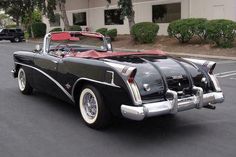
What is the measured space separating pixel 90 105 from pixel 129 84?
109 centimetres

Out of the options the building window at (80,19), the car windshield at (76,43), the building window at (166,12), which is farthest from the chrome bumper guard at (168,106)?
the building window at (80,19)

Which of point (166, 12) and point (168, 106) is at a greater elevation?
point (166, 12)

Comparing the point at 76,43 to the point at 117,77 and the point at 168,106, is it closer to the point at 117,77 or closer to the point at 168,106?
the point at 117,77

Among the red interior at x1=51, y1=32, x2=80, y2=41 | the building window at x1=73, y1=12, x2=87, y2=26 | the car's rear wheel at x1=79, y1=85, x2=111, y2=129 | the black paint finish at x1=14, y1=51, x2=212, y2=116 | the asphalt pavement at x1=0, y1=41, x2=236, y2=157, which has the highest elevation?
the building window at x1=73, y1=12, x2=87, y2=26

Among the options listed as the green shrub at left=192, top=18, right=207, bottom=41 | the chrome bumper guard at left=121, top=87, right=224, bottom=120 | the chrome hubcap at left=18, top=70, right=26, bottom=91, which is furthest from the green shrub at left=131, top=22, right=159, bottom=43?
the chrome bumper guard at left=121, top=87, right=224, bottom=120

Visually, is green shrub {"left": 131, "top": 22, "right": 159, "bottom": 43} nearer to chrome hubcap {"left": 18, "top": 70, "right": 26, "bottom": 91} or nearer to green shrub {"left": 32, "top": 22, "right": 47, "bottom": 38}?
chrome hubcap {"left": 18, "top": 70, "right": 26, "bottom": 91}

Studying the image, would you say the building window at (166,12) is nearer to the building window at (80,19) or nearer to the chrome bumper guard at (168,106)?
the building window at (80,19)

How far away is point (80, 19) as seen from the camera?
1647 inches

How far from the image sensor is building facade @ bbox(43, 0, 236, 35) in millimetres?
25128

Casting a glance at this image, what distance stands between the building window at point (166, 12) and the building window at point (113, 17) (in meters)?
4.92

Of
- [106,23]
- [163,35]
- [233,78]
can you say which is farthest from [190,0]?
[233,78]

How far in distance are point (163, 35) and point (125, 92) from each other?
2390cm

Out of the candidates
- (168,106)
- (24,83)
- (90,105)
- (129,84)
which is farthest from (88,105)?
(24,83)

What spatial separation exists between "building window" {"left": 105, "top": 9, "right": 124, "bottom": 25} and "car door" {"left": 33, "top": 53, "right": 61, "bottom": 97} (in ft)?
89.7
